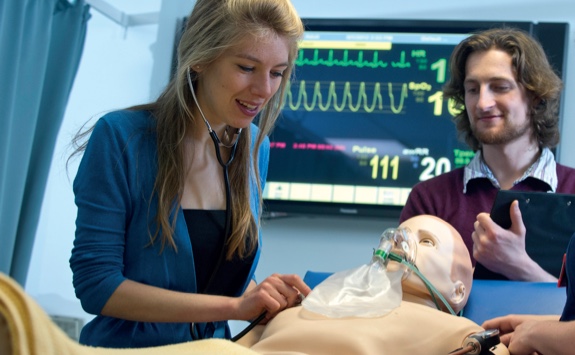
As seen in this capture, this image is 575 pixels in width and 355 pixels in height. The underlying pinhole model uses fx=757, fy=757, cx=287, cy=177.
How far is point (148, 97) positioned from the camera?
409 centimetres

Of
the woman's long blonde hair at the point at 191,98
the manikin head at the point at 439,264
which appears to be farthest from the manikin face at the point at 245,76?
the manikin head at the point at 439,264

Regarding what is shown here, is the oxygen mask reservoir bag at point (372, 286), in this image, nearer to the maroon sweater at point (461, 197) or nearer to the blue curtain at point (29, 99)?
the maroon sweater at point (461, 197)

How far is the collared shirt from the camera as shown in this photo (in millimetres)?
2500

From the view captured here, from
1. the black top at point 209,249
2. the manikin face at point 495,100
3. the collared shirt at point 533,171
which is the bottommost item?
the black top at point 209,249

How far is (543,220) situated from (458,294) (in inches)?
18.7

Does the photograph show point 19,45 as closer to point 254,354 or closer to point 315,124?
point 315,124

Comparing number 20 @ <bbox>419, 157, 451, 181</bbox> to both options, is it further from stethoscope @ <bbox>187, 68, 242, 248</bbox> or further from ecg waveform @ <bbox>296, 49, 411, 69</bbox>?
stethoscope @ <bbox>187, 68, 242, 248</bbox>

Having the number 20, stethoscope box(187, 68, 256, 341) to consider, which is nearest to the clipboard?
stethoscope box(187, 68, 256, 341)

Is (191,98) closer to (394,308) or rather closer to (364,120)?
(394,308)

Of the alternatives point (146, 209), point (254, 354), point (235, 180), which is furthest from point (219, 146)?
point (254, 354)

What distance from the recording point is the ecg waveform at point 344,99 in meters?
3.71

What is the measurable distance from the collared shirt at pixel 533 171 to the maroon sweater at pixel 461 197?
2 cm

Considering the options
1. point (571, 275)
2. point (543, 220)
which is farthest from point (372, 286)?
point (543, 220)

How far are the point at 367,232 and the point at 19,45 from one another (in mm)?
1837
